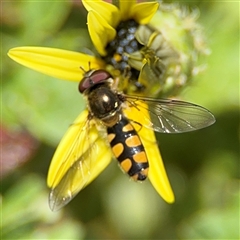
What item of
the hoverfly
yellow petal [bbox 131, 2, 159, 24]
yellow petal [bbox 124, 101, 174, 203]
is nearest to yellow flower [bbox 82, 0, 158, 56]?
yellow petal [bbox 131, 2, 159, 24]

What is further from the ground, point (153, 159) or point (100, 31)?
point (100, 31)

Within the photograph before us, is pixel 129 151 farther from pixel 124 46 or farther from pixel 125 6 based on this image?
pixel 125 6

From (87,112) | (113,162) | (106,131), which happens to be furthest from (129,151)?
(113,162)

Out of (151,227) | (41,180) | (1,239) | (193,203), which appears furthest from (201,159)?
(1,239)

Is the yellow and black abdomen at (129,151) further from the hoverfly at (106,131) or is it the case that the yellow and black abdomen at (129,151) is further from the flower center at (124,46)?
the flower center at (124,46)

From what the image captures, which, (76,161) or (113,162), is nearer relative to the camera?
(76,161)

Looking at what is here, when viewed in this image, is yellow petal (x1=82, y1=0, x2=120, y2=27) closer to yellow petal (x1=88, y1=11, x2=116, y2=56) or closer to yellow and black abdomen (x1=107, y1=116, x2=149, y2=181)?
yellow petal (x1=88, y1=11, x2=116, y2=56)

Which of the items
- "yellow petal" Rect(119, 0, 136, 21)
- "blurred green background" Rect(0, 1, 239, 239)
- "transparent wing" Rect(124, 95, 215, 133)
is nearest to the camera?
"transparent wing" Rect(124, 95, 215, 133)

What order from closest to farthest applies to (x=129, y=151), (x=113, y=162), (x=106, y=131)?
(x=129, y=151)
(x=106, y=131)
(x=113, y=162)
